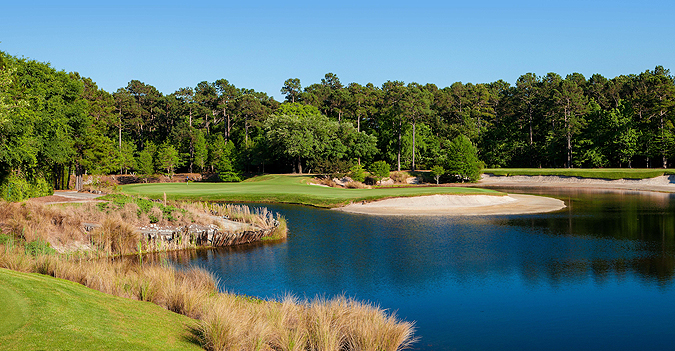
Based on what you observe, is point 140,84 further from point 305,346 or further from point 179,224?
point 305,346

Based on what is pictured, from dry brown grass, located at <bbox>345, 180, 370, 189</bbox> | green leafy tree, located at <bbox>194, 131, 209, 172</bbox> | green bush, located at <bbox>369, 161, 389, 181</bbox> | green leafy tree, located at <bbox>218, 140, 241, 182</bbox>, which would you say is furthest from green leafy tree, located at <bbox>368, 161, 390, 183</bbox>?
green leafy tree, located at <bbox>194, 131, 209, 172</bbox>

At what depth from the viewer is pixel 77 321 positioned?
7.70m

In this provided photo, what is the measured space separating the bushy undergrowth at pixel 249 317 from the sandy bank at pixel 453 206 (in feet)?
76.5

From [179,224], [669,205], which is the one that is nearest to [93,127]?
[179,224]

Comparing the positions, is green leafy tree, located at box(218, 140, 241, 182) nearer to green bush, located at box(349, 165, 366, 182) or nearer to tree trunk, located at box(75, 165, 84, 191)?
green bush, located at box(349, 165, 366, 182)

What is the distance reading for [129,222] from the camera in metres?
22.6

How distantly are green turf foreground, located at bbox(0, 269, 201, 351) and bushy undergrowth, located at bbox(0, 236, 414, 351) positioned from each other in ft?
1.87

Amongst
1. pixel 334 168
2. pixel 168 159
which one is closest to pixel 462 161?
pixel 334 168

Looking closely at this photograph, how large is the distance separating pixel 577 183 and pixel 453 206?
3792 cm

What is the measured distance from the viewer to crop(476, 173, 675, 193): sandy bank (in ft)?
194

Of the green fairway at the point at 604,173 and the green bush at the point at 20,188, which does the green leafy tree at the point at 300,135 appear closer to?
the green fairway at the point at 604,173

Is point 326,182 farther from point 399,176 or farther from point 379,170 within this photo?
point 399,176

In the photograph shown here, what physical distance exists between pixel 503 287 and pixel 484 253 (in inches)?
209

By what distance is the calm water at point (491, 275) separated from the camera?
11539 millimetres
